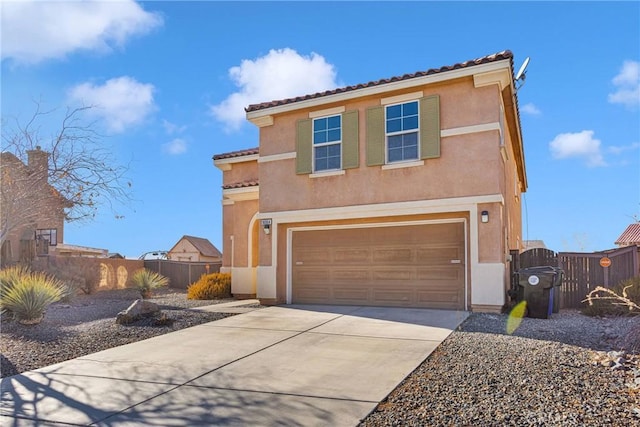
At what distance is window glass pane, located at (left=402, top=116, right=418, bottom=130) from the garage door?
2.58 meters

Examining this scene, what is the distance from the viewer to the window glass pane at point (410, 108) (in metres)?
12.0

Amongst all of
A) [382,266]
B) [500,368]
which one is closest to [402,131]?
[382,266]

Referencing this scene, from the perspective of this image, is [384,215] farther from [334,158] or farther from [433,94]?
[433,94]

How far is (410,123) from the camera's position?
39.5 feet

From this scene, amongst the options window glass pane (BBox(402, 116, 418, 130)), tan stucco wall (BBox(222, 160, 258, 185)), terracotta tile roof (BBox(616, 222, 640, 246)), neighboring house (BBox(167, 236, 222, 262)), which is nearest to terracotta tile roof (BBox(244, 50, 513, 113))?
window glass pane (BBox(402, 116, 418, 130))

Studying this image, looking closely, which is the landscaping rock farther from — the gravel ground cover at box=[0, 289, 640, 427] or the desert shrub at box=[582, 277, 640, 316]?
the desert shrub at box=[582, 277, 640, 316]

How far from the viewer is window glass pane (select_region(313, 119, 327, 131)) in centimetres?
1320

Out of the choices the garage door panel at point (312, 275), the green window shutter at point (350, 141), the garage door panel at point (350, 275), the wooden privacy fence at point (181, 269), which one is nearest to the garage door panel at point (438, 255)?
the garage door panel at point (350, 275)

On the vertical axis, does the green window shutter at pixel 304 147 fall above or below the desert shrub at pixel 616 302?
above

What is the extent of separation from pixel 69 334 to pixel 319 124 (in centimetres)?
808

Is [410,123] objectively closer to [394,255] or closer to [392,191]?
[392,191]

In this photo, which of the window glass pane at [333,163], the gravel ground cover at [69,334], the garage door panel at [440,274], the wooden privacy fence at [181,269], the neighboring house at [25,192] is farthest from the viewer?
the wooden privacy fence at [181,269]

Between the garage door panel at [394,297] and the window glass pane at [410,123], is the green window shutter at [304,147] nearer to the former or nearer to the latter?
the window glass pane at [410,123]

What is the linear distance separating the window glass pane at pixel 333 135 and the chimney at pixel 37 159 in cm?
695
